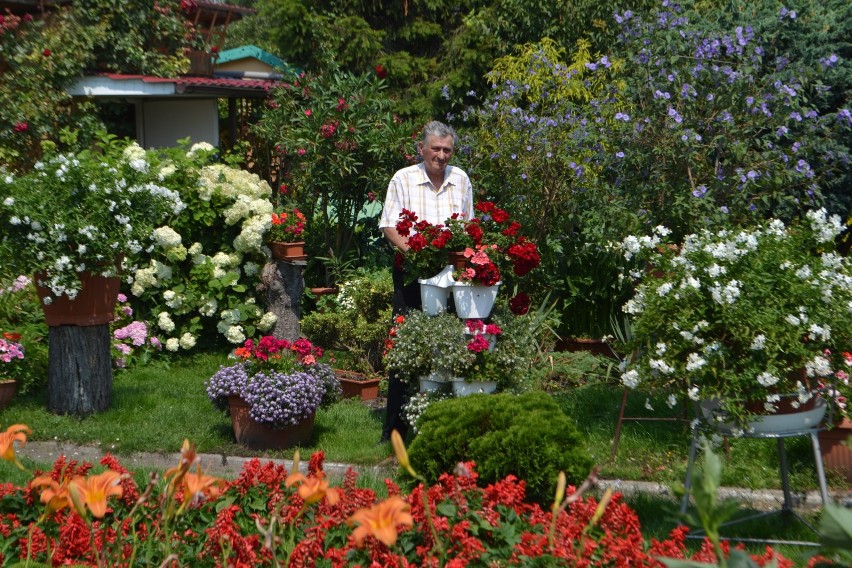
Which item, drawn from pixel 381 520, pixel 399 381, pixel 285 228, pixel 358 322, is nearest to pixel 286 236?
pixel 285 228

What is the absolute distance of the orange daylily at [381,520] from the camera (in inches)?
79.5

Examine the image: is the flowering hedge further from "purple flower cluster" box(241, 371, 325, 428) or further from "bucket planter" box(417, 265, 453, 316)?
"bucket planter" box(417, 265, 453, 316)

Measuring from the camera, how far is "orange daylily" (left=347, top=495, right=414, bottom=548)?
2.02 meters

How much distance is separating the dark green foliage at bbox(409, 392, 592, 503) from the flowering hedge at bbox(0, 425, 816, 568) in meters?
0.61

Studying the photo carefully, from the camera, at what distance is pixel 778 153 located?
7.35m

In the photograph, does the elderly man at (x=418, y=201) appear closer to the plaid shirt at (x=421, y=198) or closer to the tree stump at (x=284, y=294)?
the plaid shirt at (x=421, y=198)

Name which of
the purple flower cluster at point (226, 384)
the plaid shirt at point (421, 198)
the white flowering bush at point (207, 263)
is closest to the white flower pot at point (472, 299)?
the plaid shirt at point (421, 198)

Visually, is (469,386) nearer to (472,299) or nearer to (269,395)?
(472,299)

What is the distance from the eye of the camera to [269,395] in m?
6.20

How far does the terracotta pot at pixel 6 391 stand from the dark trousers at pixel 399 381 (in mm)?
2608

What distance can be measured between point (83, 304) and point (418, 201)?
2335mm

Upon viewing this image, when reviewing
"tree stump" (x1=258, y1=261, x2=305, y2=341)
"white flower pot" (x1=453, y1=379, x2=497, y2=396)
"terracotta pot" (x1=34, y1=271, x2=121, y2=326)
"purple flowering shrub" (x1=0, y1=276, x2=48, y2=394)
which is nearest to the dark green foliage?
"white flower pot" (x1=453, y1=379, x2=497, y2=396)

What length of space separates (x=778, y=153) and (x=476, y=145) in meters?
2.85

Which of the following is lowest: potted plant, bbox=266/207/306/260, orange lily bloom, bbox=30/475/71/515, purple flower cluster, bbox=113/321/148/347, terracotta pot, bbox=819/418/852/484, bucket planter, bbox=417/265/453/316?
terracotta pot, bbox=819/418/852/484
